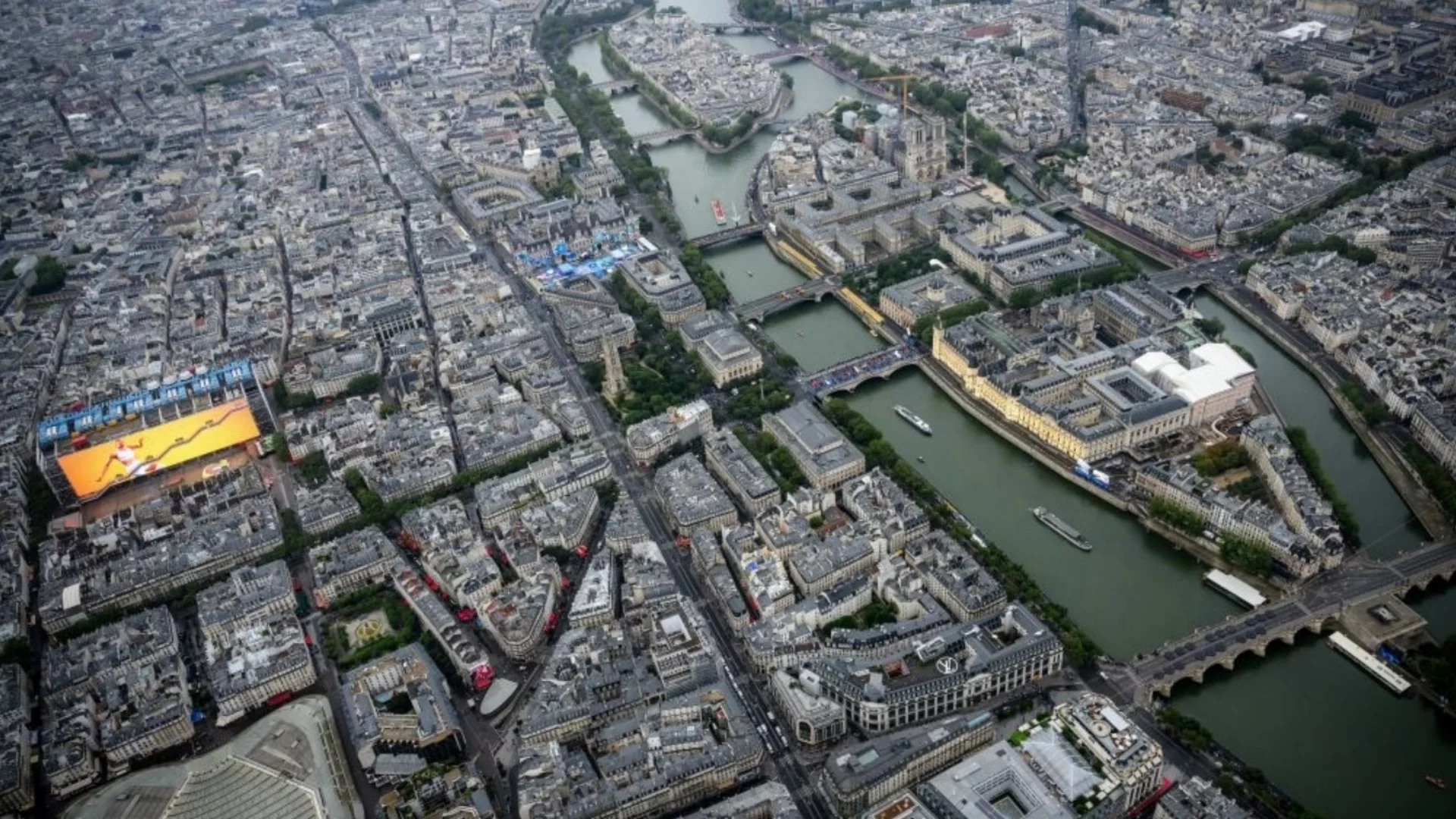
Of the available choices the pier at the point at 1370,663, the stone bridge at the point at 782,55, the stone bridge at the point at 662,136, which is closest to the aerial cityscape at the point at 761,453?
the pier at the point at 1370,663

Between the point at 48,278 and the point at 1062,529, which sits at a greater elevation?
the point at 1062,529

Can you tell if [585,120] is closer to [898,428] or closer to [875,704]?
[898,428]

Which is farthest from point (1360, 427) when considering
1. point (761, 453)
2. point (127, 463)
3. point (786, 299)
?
point (127, 463)

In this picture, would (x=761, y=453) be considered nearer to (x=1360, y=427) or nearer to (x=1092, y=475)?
(x=1092, y=475)

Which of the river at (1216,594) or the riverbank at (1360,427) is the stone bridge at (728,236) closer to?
the river at (1216,594)

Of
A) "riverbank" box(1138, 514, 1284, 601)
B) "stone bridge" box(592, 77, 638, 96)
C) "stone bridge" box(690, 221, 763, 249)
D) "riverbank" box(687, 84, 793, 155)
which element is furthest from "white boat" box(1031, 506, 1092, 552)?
"stone bridge" box(592, 77, 638, 96)

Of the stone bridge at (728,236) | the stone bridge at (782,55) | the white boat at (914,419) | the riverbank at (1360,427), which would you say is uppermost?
the riverbank at (1360,427)
